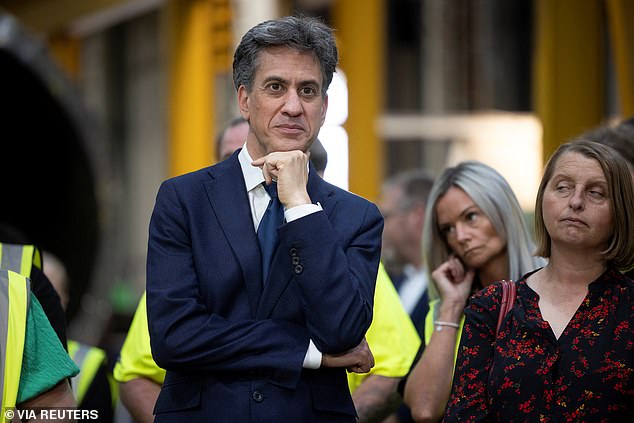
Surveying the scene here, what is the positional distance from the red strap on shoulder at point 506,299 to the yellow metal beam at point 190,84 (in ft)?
25.0

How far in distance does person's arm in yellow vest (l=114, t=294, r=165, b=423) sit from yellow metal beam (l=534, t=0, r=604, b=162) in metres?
3.54

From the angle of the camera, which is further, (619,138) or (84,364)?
(84,364)

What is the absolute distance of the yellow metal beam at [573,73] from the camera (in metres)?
6.93

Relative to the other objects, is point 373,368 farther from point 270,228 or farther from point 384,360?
point 270,228

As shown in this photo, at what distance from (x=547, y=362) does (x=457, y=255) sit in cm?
106

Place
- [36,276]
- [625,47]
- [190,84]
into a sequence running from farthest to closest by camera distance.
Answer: [190,84] < [625,47] < [36,276]

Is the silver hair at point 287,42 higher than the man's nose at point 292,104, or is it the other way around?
the silver hair at point 287,42

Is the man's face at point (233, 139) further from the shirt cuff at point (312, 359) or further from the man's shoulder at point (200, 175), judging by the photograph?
the shirt cuff at point (312, 359)

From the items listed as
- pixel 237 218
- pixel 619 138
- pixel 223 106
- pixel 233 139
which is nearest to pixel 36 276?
pixel 237 218

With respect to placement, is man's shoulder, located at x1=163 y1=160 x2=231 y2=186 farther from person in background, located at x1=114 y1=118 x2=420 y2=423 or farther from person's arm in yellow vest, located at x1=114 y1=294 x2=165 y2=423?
person's arm in yellow vest, located at x1=114 y1=294 x2=165 y2=423

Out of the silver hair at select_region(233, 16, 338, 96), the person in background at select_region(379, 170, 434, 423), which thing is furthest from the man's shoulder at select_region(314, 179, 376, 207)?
the person in background at select_region(379, 170, 434, 423)

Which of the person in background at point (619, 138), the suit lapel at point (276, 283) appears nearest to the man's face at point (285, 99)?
the suit lapel at point (276, 283)

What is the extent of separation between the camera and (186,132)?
11094mm

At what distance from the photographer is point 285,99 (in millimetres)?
2969
